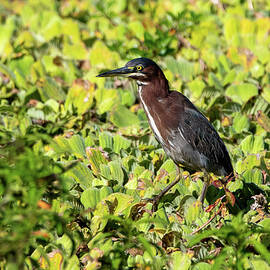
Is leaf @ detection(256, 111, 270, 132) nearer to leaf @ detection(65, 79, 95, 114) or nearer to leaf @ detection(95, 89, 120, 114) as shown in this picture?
leaf @ detection(95, 89, 120, 114)

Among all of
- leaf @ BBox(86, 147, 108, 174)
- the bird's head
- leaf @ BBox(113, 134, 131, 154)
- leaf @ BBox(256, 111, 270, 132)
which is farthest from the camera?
leaf @ BBox(256, 111, 270, 132)

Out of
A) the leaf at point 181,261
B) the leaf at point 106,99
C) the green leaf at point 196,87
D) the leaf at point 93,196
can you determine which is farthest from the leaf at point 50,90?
the leaf at point 181,261

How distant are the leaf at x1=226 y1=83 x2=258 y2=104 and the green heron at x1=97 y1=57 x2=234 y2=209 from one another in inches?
55.8

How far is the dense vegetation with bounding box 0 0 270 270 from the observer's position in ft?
8.93

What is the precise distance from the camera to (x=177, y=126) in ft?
12.9

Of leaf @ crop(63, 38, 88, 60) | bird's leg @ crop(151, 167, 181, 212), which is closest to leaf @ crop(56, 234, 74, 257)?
bird's leg @ crop(151, 167, 181, 212)

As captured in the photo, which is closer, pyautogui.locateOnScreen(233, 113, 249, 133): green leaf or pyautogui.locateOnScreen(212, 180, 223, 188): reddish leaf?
pyautogui.locateOnScreen(212, 180, 223, 188): reddish leaf

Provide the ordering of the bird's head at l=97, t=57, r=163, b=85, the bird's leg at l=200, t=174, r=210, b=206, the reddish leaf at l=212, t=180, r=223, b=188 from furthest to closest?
the bird's head at l=97, t=57, r=163, b=85 → the bird's leg at l=200, t=174, r=210, b=206 → the reddish leaf at l=212, t=180, r=223, b=188

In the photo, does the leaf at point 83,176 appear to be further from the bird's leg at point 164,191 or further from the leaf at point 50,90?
the leaf at point 50,90

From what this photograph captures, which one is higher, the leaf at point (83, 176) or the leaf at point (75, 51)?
the leaf at point (75, 51)

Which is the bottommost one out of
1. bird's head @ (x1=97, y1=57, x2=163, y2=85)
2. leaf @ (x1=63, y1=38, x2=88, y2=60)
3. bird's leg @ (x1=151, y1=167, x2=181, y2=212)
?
bird's leg @ (x1=151, y1=167, x2=181, y2=212)

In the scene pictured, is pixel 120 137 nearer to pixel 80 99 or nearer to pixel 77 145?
pixel 77 145

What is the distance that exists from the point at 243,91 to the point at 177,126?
1710mm

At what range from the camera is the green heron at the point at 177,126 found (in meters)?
3.94
